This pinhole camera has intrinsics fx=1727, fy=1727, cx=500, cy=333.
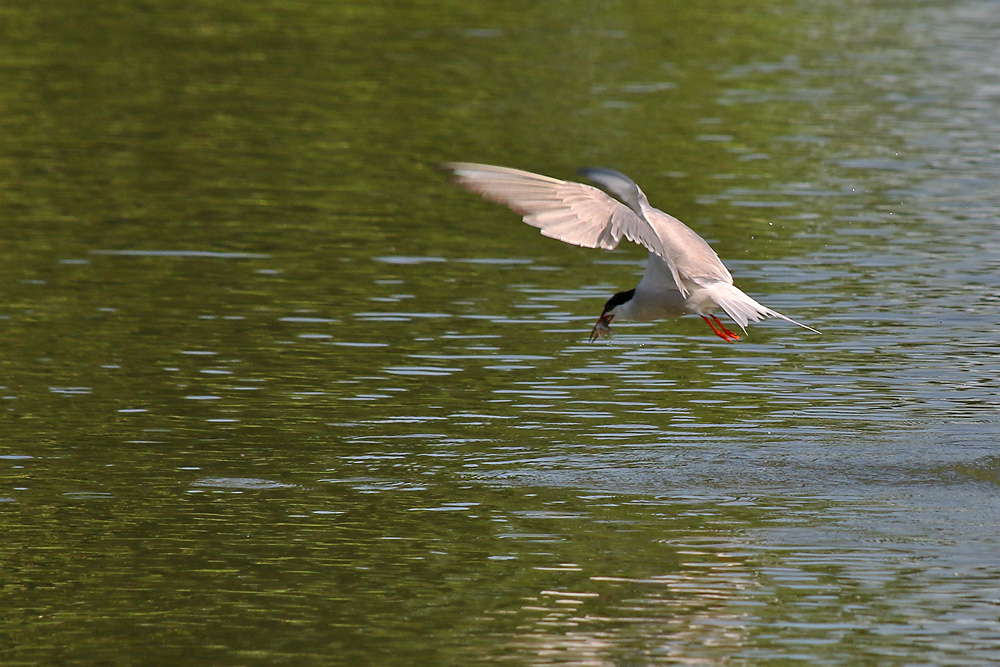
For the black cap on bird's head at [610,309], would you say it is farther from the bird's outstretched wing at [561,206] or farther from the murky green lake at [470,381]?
the bird's outstretched wing at [561,206]

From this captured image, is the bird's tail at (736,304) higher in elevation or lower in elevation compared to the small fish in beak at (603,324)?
higher

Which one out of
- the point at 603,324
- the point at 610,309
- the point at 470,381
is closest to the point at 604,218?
the point at 610,309

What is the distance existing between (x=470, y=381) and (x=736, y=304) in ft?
9.46

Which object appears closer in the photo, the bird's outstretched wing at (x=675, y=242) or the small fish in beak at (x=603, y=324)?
the bird's outstretched wing at (x=675, y=242)

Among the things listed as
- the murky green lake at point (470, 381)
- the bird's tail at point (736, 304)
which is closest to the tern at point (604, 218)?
the bird's tail at point (736, 304)

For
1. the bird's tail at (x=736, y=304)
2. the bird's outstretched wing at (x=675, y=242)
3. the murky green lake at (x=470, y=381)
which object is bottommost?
the murky green lake at (x=470, y=381)

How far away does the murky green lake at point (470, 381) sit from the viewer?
8102 millimetres

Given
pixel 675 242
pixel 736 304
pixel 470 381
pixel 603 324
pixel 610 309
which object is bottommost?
pixel 470 381

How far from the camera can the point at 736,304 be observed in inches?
396

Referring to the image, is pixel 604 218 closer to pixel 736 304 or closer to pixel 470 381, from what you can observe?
pixel 736 304

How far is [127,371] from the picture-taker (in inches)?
489

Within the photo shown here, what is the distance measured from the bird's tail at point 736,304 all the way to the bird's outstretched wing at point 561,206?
481 mm

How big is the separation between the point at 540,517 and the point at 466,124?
13695 mm

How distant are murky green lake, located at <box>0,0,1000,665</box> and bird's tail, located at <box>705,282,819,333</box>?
102 centimetres
